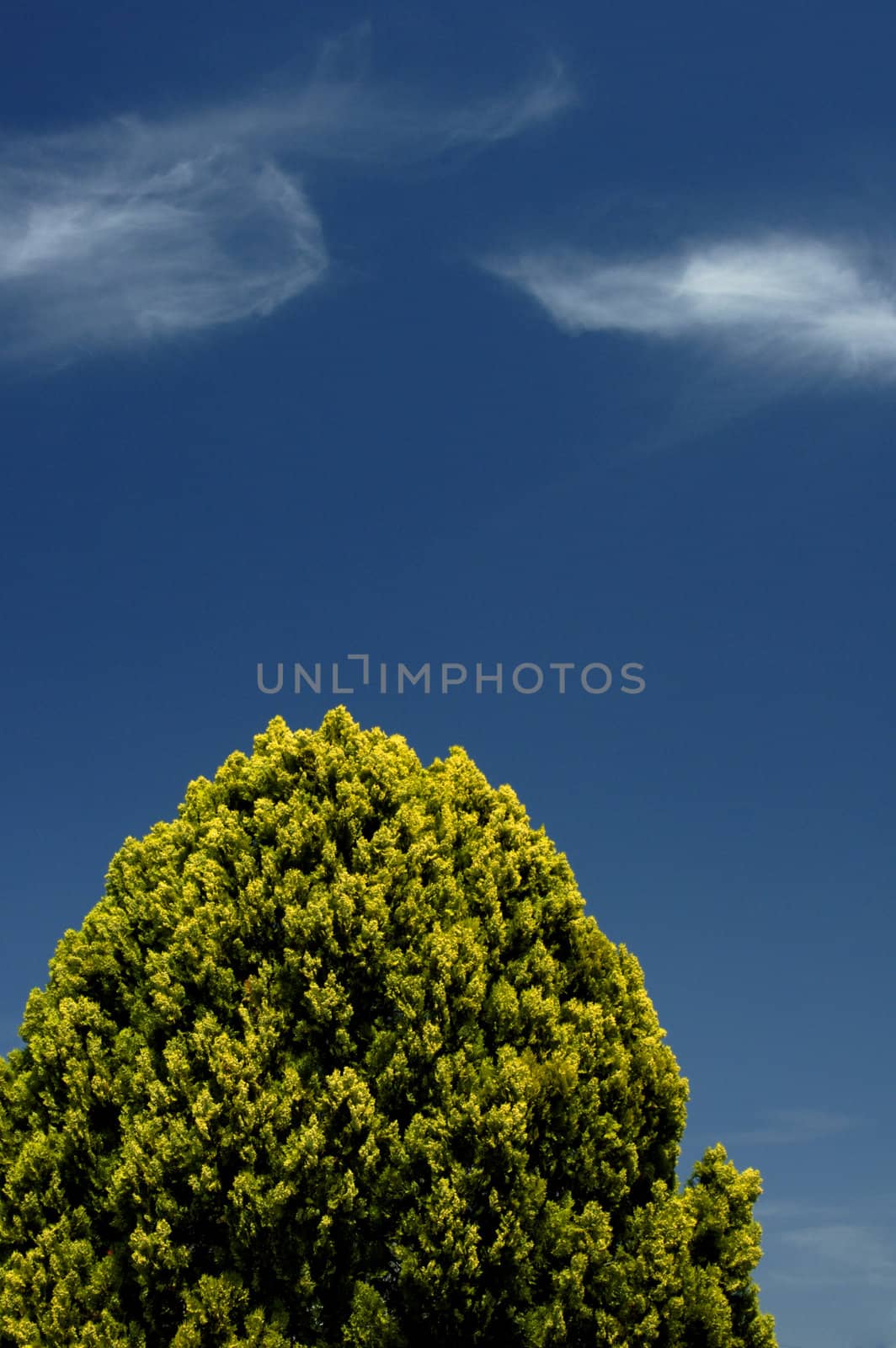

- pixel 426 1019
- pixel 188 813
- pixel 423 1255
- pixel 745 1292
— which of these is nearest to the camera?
pixel 423 1255

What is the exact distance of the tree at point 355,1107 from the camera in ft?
52.9

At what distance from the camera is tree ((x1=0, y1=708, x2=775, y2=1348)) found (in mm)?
16125

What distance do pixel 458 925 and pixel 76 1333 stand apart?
784cm

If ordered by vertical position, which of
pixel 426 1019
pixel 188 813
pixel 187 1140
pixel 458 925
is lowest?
pixel 187 1140

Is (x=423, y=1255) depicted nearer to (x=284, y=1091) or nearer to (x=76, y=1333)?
(x=284, y=1091)

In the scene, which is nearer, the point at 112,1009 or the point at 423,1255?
the point at 423,1255

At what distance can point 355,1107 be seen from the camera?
16156 mm

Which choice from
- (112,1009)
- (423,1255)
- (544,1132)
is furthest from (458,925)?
(112,1009)

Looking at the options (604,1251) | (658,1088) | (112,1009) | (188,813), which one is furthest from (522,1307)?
(188,813)

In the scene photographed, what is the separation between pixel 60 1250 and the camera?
17234mm

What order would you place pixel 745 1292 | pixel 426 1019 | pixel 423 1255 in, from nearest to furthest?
pixel 423 1255 → pixel 426 1019 → pixel 745 1292

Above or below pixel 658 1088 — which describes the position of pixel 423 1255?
below

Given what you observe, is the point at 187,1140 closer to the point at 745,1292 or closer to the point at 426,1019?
the point at 426,1019

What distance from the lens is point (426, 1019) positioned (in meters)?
17.1
